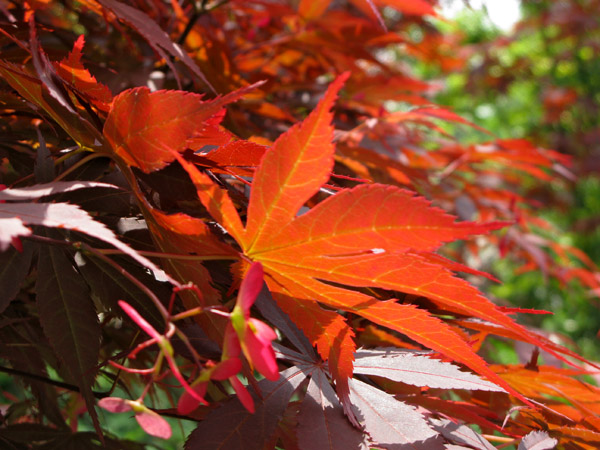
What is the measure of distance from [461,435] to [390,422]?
0.06m

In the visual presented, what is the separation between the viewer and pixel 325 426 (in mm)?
324

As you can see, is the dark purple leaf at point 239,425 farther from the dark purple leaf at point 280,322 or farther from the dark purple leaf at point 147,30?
the dark purple leaf at point 147,30

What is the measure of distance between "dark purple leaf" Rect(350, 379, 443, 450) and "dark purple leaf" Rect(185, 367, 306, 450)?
49 mm

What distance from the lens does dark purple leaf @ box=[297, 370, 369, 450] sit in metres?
0.31

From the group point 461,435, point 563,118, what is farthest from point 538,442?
point 563,118

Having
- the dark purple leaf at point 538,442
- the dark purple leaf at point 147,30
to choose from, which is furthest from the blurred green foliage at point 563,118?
the dark purple leaf at point 147,30

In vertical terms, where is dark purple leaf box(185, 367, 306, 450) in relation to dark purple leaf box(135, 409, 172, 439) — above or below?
below

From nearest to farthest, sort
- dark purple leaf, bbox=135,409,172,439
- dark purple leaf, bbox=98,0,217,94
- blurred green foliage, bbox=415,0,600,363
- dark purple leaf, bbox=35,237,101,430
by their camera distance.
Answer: dark purple leaf, bbox=135,409,172,439 < dark purple leaf, bbox=35,237,101,430 < dark purple leaf, bbox=98,0,217,94 < blurred green foliage, bbox=415,0,600,363

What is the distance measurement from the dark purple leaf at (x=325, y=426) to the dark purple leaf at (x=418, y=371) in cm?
3

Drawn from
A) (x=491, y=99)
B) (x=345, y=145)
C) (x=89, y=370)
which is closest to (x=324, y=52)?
(x=345, y=145)

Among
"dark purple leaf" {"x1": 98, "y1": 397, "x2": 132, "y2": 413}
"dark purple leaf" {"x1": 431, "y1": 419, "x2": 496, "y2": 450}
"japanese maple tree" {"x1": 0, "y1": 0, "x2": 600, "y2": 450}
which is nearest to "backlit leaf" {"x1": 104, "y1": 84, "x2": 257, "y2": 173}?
"japanese maple tree" {"x1": 0, "y1": 0, "x2": 600, "y2": 450}

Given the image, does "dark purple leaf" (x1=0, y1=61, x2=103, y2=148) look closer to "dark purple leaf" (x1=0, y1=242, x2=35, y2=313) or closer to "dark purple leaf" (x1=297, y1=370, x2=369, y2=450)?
"dark purple leaf" (x1=0, y1=242, x2=35, y2=313)

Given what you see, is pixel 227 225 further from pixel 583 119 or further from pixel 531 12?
pixel 531 12

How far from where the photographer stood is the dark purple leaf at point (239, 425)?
31 centimetres
